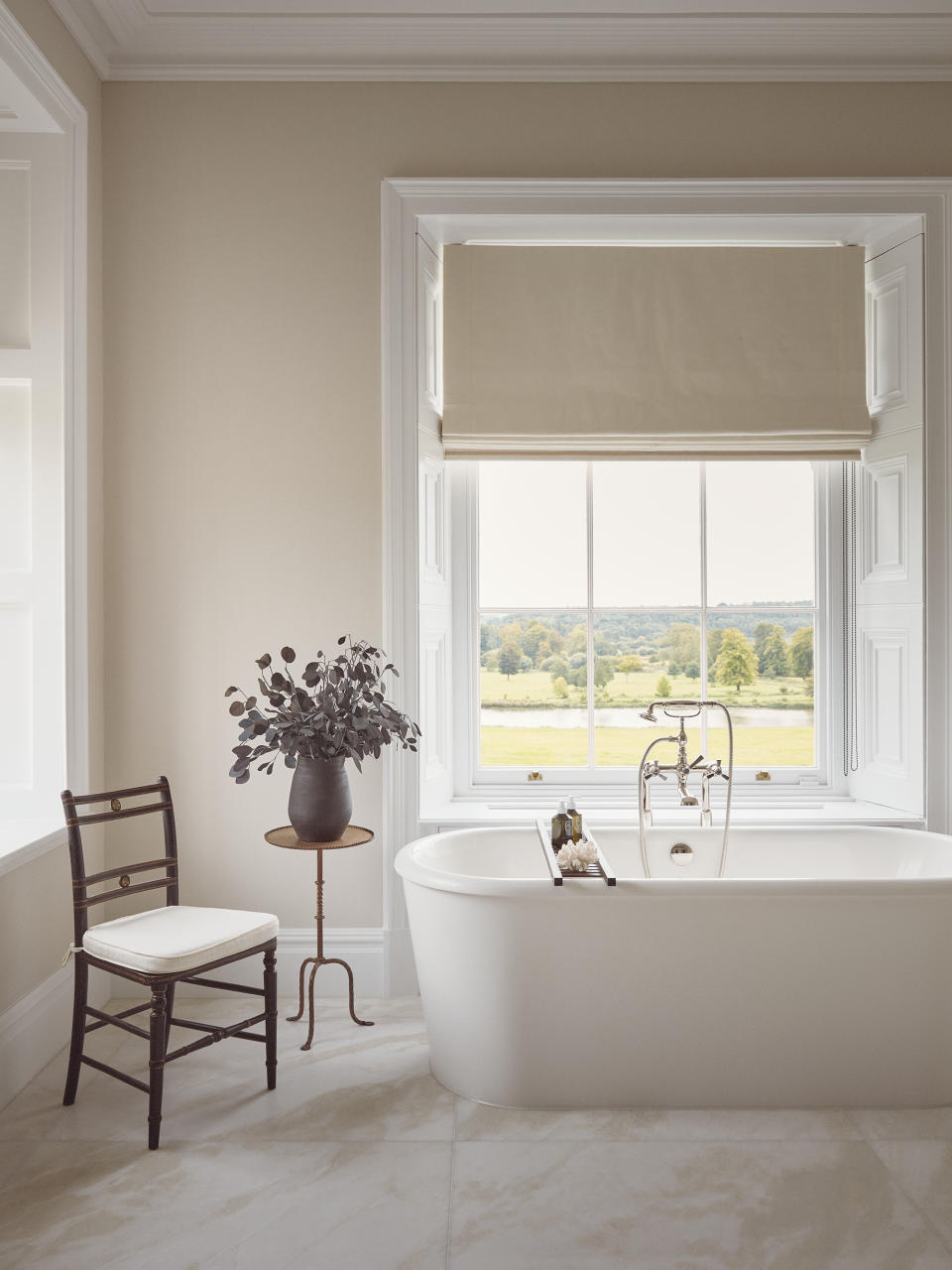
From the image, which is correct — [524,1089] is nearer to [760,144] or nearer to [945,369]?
[945,369]

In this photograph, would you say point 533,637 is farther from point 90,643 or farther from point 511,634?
point 90,643

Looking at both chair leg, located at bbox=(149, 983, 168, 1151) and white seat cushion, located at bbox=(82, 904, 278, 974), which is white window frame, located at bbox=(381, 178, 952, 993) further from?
chair leg, located at bbox=(149, 983, 168, 1151)

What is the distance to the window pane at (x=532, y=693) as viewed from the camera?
10.9 ft

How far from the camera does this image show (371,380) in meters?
2.92

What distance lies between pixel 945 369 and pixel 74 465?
2.77m

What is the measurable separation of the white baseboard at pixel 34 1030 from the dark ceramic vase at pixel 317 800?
75 cm

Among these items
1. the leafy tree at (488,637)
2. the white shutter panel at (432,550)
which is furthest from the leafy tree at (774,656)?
the white shutter panel at (432,550)

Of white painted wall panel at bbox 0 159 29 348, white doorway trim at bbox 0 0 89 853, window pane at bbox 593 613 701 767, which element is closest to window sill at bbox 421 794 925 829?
window pane at bbox 593 613 701 767

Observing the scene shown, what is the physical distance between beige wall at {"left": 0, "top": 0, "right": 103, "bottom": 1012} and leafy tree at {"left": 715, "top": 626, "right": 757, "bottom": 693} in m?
2.15

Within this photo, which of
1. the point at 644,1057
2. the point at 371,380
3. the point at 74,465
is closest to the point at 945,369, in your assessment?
the point at 371,380

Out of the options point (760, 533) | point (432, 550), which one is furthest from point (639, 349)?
point (432, 550)

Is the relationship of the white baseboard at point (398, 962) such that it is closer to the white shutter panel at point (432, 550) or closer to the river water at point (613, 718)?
the white shutter panel at point (432, 550)

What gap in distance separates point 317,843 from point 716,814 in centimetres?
138

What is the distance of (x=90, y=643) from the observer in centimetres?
281
